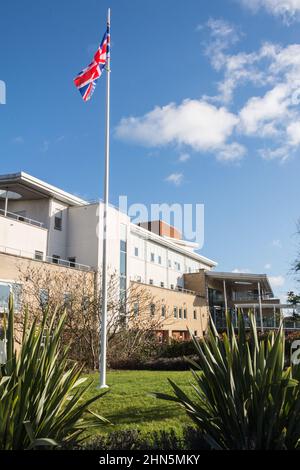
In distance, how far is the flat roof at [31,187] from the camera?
103 ft

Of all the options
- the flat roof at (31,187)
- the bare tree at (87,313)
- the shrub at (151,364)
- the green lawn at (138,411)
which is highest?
the flat roof at (31,187)

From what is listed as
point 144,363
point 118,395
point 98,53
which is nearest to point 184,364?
point 144,363

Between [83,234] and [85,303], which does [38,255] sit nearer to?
[83,234]

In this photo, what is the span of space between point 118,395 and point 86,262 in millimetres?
23919

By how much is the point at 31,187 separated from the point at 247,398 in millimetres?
30247

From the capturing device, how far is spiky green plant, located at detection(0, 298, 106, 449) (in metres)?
3.93

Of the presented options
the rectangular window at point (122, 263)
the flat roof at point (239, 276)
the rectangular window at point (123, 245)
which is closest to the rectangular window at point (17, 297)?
the rectangular window at point (122, 263)

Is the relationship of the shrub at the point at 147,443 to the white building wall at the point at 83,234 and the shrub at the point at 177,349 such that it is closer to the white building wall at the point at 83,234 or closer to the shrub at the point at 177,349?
the shrub at the point at 177,349

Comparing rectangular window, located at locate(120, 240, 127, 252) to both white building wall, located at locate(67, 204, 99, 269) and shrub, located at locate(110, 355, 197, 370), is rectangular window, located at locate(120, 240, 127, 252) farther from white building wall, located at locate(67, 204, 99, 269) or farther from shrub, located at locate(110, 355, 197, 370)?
shrub, located at locate(110, 355, 197, 370)

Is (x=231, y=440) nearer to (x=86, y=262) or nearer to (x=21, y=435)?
(x=21, y=435)

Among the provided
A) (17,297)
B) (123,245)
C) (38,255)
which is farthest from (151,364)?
(123,245)

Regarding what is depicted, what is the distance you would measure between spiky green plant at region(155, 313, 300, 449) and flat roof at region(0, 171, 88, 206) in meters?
28.7

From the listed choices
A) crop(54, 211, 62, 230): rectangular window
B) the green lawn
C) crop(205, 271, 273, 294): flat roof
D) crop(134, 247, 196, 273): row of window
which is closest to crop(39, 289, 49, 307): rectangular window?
the green lawn

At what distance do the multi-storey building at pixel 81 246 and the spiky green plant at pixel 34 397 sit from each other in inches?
580
